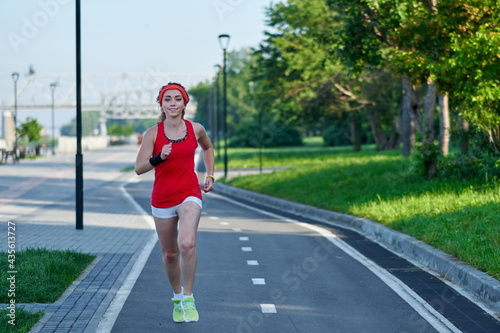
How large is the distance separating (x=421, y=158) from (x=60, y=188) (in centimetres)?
1465

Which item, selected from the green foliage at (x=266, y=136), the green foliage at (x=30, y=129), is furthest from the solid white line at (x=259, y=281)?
the green foliage at (x=266, y=136)

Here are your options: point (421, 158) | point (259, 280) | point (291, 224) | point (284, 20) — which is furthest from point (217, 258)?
point (284, 20)

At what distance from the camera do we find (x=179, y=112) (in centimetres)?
557

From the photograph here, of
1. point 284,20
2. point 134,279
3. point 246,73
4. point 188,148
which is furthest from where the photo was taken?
point 246,73

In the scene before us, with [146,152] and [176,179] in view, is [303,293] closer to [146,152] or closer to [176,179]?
[176,179]

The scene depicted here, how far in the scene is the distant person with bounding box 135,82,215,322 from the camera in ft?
18.0

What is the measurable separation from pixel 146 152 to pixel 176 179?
0.34 meters

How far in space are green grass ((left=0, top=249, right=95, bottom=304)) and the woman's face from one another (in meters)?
2.29

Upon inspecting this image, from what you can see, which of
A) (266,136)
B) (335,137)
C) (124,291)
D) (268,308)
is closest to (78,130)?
(124,291)

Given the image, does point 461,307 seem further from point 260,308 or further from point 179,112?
point 179,112

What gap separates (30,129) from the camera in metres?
57.4

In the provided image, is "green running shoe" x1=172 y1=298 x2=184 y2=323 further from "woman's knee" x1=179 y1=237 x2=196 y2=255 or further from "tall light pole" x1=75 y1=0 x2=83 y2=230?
"tall light pole" x1=75 y1=0 x2=83 y2=230

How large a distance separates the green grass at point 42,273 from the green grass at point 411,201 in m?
4.66

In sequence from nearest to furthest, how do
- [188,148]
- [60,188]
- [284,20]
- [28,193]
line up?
[188,148] < [28,193] < [60,188] < [284,20]
